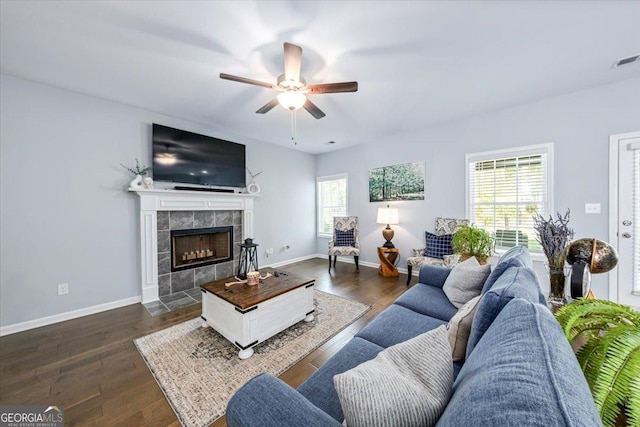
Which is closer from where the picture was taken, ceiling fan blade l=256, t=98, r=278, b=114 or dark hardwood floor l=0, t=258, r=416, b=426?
dark hardwood floor l=0, t=258, r=416, b=426

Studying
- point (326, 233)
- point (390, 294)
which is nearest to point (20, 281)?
point (390, 294)

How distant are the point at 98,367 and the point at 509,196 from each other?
4938 millimetres

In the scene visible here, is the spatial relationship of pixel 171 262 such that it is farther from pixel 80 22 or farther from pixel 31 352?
pixel 80 22

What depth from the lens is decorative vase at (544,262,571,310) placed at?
51.2 inches

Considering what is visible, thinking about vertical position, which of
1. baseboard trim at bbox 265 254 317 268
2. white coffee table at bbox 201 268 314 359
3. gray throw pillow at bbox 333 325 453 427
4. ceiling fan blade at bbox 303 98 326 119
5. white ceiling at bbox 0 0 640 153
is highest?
white ceiling at bbox 0 0 640 153

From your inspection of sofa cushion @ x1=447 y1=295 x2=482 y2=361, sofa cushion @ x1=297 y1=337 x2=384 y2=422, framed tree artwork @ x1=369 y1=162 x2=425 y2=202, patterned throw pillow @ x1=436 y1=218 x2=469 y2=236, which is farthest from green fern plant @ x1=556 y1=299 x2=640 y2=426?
framed tree artwork @ x1=369 y1=162 x2=425 y2=202

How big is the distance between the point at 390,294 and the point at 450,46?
2.87m

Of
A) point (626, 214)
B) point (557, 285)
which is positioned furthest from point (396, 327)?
point (626, 214)

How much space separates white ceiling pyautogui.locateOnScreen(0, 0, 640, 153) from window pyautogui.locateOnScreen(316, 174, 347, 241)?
2.45 metres

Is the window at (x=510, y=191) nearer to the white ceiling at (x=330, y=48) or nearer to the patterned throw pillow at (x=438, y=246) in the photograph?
the patterned throw pillow at (x=438, y=246)

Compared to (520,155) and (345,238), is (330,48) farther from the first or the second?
(345,238)

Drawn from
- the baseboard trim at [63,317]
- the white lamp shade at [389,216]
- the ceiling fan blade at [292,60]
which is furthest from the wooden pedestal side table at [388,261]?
the baseboard trim at [63,317]

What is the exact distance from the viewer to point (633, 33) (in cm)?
185

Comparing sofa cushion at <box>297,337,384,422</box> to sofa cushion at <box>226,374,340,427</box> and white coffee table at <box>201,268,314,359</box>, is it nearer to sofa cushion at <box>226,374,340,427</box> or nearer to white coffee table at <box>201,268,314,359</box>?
sofa cushion at <box>226,374,340,427</box>
